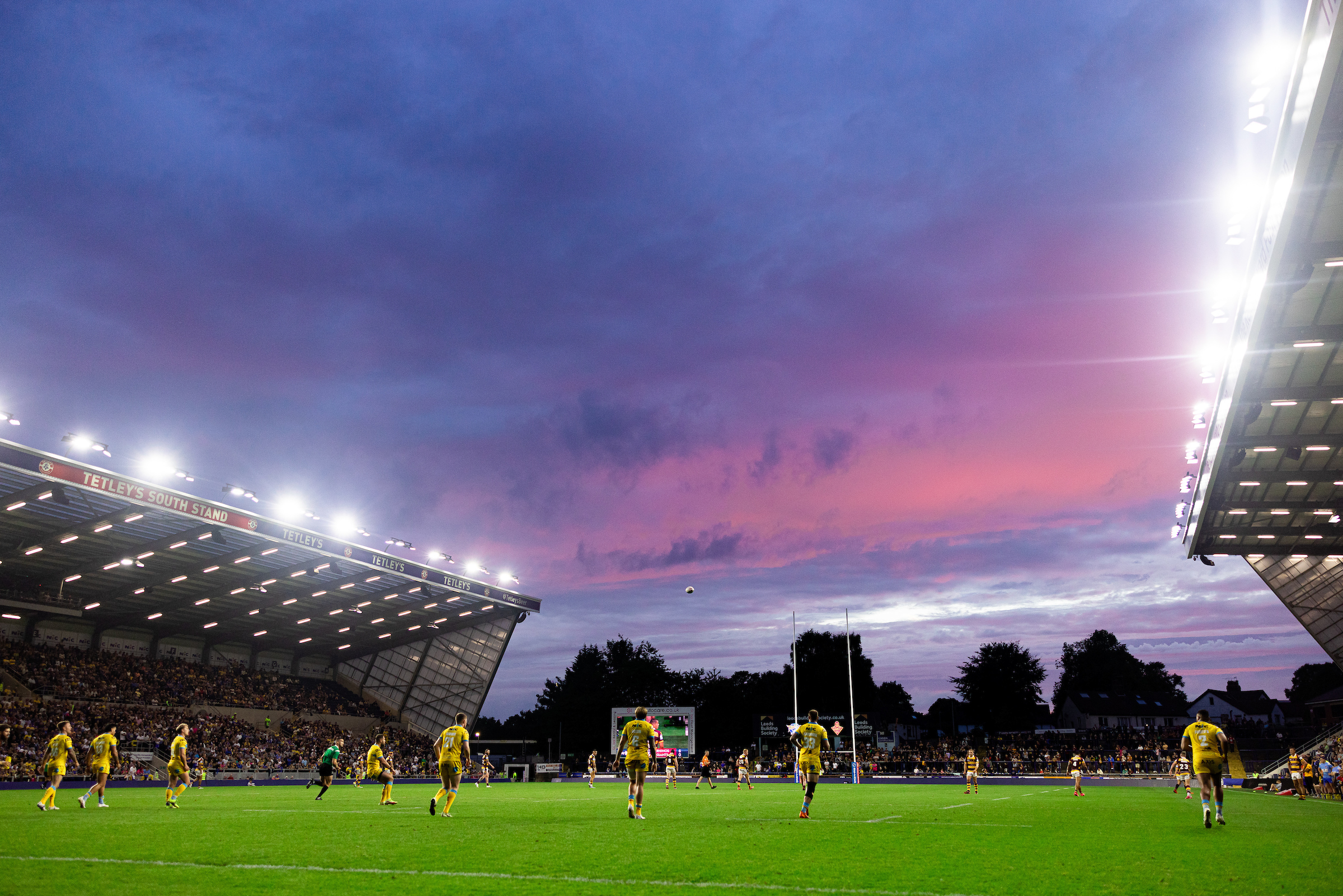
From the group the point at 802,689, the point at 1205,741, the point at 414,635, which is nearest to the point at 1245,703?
the point at 802,689

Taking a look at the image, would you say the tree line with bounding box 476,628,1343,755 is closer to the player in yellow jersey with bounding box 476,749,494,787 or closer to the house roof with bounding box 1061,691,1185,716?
the house roof with bounding box 1061,691,1185,716

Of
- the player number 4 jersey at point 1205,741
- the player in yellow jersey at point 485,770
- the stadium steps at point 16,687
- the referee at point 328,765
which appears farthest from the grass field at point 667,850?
the stadium steps at point 16,687

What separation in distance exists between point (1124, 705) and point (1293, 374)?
3567 inches

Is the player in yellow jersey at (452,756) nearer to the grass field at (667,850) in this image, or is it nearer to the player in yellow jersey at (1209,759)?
the grass field at (667,850)

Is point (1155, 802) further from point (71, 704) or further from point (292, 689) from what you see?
point (292, 689)

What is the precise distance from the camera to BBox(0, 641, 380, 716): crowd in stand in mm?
44562

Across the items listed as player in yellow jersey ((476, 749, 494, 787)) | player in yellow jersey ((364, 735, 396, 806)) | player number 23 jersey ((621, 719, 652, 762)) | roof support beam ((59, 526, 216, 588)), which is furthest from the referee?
roof support beam ((59, 526, 216, 588))

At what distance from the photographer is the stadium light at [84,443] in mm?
28562

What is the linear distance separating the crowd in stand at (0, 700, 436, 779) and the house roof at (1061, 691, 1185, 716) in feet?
261

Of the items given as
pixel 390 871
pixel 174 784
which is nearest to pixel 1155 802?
pixel 390 871

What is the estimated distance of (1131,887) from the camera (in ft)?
23.7

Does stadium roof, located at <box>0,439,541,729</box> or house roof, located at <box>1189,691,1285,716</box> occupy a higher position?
stadium roof, located at <box>0,439,541,729</box>

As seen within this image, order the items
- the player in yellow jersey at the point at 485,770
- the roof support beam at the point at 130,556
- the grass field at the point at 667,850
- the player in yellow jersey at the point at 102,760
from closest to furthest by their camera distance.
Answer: the grass field at the point at 667,850 < the player in yellow jersey at the point at 102,760 < the roof support beam at the point at 130,556 < the player in yellow jersey at the point at 485,770

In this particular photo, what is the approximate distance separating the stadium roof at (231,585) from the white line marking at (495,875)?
995 inches
